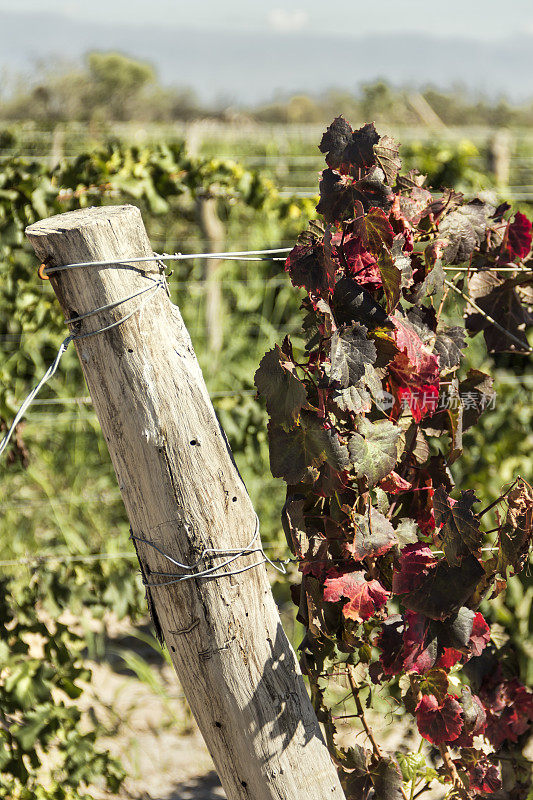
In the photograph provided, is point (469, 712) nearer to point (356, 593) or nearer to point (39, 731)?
point (356, 593)

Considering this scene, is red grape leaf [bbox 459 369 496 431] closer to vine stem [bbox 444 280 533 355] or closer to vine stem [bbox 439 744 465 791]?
vine stem [bbox 444 280 533 355]

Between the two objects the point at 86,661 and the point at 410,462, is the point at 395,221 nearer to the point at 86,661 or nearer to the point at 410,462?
the point at 410,462

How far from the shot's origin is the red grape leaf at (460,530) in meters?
1.12

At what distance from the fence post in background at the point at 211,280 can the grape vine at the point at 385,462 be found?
8.56 feet

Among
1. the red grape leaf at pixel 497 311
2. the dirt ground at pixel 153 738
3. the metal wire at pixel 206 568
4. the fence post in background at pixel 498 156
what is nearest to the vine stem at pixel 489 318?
the red grape leaf at pixel 497 311

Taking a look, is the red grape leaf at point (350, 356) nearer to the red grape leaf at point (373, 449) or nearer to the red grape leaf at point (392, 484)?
the red grape leaf at point (373, 449)

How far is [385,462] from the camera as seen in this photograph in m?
1.14

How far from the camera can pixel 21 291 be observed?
2.60 metres

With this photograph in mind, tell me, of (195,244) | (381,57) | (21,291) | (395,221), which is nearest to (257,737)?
(395,221)

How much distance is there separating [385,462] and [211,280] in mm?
2915

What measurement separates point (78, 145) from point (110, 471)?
4.24 meters

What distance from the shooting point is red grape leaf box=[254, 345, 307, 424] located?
42.5 inches

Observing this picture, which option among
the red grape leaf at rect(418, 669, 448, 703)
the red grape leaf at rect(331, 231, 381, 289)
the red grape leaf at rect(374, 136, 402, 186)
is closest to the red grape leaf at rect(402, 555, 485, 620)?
the red grape leaf at rect(418, 669, 448, 703)

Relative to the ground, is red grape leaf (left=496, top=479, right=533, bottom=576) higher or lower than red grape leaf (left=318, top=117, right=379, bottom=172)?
lower
